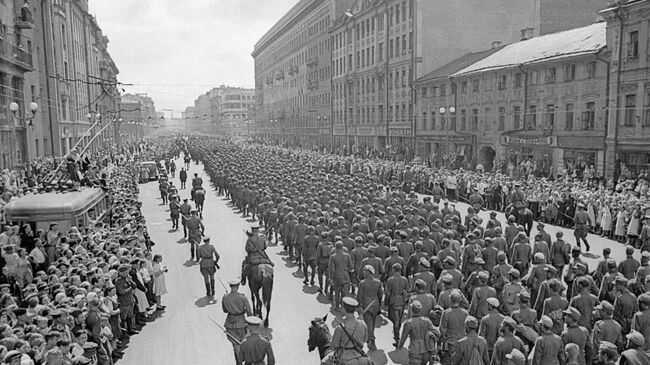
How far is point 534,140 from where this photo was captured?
34.7m

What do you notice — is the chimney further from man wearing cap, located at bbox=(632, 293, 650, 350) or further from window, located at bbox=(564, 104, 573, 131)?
man wearing cap, located at bbox=(632, 293, 650, 350)

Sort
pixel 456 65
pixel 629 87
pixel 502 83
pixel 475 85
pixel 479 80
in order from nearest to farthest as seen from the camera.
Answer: pixel 629 87 → pixel 502 83 → pixel 479 80 → pixel 475 85 → pixel 456 65

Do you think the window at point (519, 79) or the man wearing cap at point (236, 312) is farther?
the window at point (519, 79)

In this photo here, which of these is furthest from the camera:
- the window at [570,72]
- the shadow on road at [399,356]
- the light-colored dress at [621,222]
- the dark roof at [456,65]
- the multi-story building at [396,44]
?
the multi-story building at [396,44]

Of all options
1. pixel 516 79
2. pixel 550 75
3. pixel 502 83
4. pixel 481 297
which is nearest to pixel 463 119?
pixel 502 83

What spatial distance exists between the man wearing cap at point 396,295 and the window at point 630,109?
74.5 ft

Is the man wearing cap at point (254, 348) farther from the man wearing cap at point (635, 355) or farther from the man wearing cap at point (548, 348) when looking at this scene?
the man wearing cap at point (635, 355)

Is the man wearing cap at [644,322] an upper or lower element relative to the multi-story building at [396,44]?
lower

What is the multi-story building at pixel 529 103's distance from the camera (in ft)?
101

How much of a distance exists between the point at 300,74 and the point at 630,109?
69.7 meters

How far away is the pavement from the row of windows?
46.9 feet

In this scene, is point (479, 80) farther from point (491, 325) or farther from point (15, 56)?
point (491, 325)

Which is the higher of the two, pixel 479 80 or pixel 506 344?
pixel 479 80

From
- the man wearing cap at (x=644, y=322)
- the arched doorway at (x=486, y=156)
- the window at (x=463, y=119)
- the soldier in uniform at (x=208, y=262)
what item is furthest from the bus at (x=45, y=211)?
the window at (x=463, y=119)
